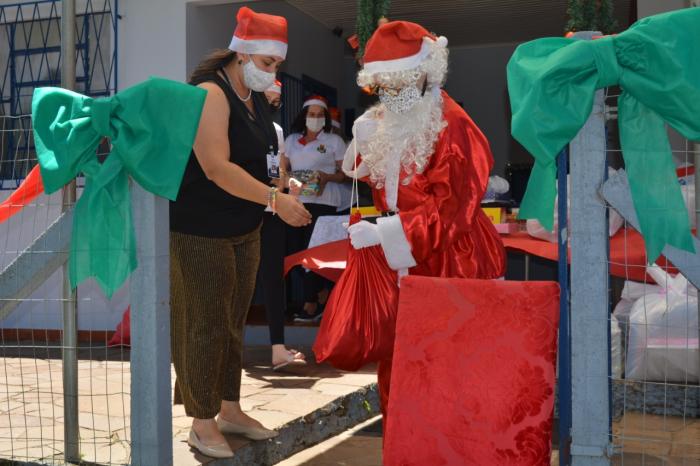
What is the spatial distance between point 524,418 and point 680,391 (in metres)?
2.18

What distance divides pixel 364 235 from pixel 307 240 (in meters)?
3.96

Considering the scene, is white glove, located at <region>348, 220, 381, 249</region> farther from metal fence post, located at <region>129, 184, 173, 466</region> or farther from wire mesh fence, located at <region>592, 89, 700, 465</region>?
wire mesh fence, located at <region>592, 89, 700, 465</region>

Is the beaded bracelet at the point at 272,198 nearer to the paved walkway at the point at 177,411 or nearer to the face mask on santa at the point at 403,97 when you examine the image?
the face mask on santa at the point at 403,97

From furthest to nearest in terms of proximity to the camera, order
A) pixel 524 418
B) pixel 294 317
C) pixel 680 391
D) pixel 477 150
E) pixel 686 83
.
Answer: pixel 294 317 → pixel 680 391 → pixel 477 150 → pixel 524 418 → pixel 686 83

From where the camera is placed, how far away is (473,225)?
3.26m

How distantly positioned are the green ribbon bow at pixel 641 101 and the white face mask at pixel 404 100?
0.88 m

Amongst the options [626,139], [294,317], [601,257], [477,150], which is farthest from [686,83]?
[294,317]

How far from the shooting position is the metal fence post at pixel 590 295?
2432 millimetres

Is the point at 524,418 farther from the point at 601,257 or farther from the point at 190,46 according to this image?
the point at 190,46

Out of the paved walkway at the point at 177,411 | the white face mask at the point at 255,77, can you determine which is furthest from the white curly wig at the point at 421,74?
the paved walkway at the point at 177,411

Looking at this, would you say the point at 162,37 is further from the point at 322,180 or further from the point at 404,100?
the point at 404,100

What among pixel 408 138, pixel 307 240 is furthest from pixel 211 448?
pixel 307 240

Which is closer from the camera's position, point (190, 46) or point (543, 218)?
point (543, 218)

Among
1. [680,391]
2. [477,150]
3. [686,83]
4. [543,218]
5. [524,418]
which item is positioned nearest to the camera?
[686,83]
